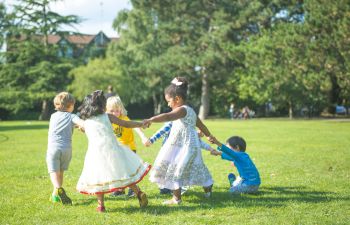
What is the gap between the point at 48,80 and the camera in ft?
152

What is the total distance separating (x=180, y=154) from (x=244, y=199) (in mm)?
1327

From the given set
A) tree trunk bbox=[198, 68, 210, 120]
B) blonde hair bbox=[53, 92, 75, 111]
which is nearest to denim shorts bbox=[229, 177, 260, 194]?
blonde hair bbox=[53, 92, 75, 111]

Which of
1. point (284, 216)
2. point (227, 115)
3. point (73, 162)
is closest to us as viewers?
point (284, 216)

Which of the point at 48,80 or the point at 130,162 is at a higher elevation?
the point at 48,80

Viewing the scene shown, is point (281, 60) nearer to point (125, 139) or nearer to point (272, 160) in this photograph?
point (272, 160)

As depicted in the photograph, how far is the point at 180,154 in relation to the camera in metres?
6.86

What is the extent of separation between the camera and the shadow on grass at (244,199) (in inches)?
256

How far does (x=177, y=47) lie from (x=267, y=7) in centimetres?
944

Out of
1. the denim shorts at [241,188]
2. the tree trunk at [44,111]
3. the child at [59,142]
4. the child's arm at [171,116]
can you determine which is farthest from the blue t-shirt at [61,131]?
the tree trunk at [44,111]

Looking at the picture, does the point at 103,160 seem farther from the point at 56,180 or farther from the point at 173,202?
the point at 173,202

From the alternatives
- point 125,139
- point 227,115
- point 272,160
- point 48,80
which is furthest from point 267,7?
point 125,139

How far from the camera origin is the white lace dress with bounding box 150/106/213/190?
680cm

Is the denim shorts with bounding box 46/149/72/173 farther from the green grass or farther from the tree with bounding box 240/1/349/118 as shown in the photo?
the tree with bounding box 240/1/349/118

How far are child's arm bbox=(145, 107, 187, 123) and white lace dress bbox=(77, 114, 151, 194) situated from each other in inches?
26.1
